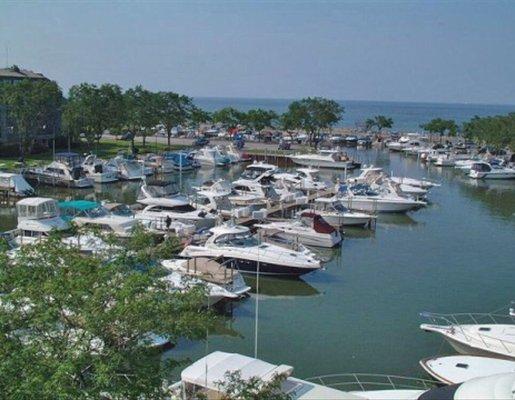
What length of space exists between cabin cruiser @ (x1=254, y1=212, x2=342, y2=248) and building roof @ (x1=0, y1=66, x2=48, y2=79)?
46.5 m

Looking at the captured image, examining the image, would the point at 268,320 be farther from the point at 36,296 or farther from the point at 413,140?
the point at 413,140

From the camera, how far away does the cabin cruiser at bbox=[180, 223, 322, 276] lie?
3009cm

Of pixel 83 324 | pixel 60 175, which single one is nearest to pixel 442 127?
pixel 60 175

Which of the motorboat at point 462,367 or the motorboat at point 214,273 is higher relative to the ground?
the motorboat at point 214,273

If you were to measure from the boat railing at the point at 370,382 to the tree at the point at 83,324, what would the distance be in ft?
27.2

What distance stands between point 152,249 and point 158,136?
86.2 metres

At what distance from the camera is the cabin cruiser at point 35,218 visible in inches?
1294

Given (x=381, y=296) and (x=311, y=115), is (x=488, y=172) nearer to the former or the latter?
(x=311, y=115)

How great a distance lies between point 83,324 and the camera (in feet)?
36.9

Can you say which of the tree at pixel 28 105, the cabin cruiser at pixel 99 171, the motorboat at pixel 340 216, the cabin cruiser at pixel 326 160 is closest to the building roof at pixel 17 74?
the tree at pixel 28 105

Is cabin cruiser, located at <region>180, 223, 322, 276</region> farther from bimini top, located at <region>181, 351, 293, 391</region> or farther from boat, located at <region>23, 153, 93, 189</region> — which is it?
boat, located at <region>23, 153, 93, 189</region>

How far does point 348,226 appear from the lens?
43.0 meters

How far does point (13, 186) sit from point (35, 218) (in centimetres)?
1667

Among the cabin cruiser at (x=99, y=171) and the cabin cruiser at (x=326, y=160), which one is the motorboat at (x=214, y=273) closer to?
the cabin cruiser at (x=99, y=171)
